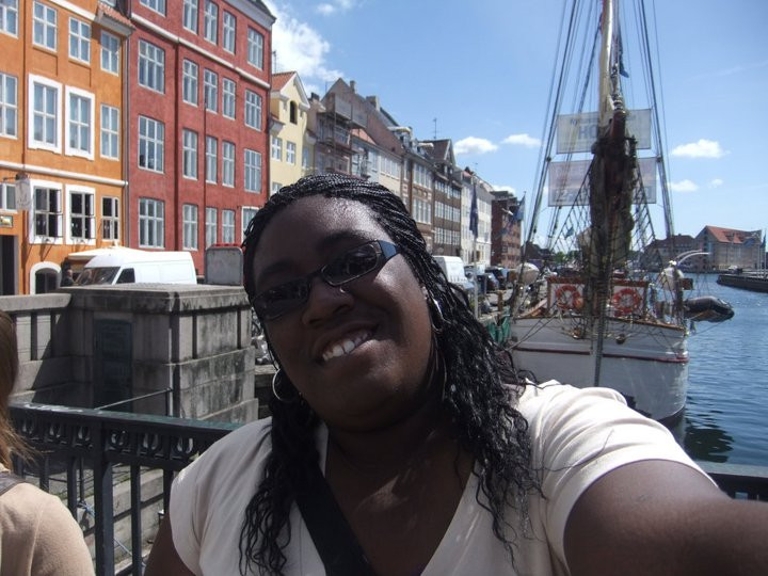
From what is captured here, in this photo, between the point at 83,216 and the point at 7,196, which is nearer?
the point at 7,196

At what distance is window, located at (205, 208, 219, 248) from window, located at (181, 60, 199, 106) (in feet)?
16.7

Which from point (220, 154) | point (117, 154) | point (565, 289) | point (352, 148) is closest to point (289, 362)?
point (565, 289)

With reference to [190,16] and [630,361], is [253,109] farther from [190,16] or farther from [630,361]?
[630,361]

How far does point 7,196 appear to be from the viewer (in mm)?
21344

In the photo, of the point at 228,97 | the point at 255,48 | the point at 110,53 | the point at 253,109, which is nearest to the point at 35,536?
the point at 110,53

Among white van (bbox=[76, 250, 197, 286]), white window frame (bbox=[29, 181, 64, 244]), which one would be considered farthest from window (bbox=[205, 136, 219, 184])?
white van (bbox=[76, 250, 197, 286])

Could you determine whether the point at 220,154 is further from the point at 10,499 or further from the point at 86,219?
the point at 10,499

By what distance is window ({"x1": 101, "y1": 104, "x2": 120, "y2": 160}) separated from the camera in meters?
25.7

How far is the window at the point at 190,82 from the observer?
30.2m

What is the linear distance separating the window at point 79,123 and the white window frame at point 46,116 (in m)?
0.42

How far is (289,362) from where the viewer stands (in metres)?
1.47

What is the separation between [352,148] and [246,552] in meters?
50.1

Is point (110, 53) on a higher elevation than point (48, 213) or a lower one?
higher

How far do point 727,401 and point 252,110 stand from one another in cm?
2695
